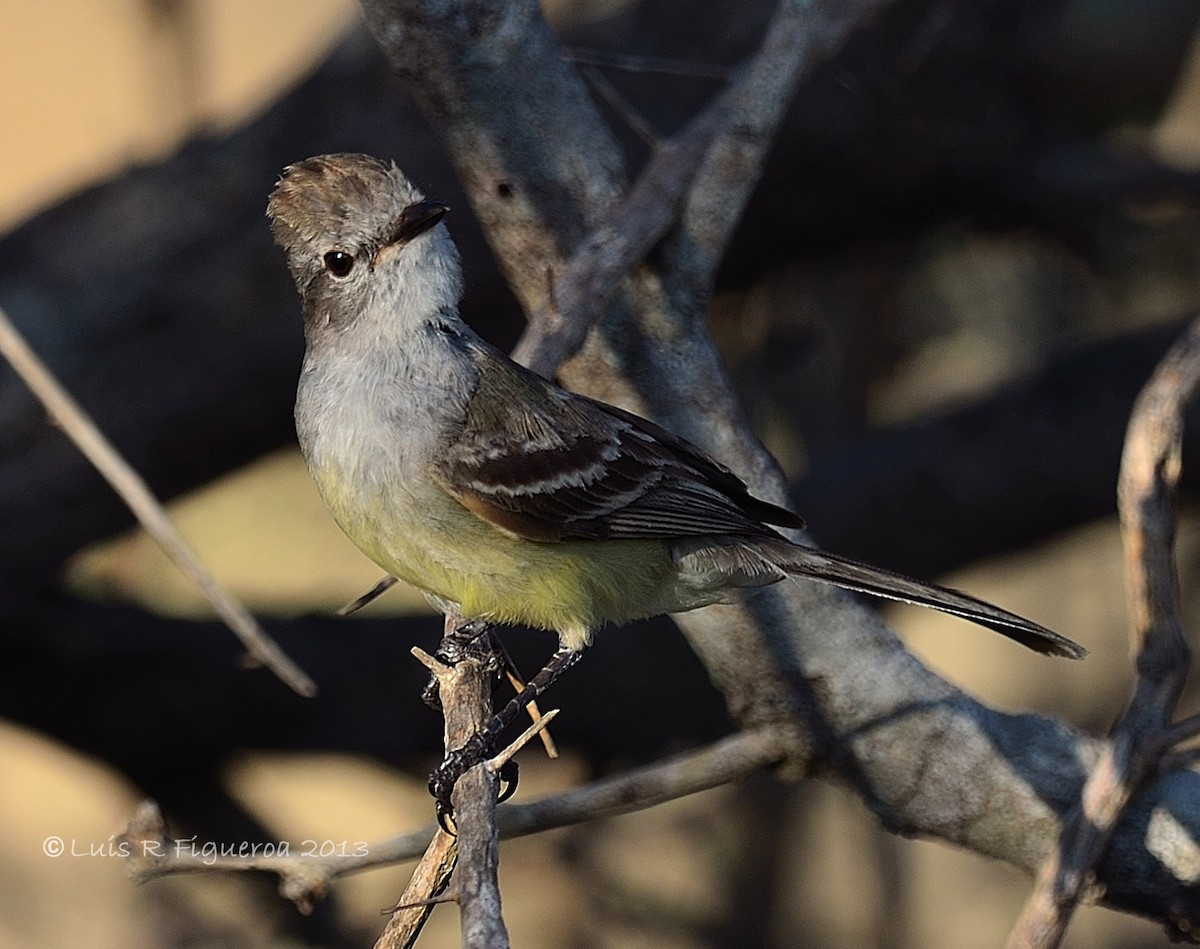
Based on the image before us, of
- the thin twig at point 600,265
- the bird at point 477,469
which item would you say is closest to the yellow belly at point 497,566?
the bird at point 477,469

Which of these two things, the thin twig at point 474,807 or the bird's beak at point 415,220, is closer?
the thin twig at point 474,807

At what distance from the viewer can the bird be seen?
3.64 m

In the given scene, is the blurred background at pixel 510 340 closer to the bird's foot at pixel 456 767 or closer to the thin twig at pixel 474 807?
the thin twig at pixel 474 807

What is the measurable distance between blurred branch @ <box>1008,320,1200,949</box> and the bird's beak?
169 cm

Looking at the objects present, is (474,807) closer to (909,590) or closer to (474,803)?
(474,803)

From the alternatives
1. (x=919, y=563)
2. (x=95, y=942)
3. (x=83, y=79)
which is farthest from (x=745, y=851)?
(x=83, y=79)

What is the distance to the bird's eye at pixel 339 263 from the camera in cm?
377

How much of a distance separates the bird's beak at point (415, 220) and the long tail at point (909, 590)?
1196mm

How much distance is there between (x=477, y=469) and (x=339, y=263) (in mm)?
634

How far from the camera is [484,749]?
3100 millimetres

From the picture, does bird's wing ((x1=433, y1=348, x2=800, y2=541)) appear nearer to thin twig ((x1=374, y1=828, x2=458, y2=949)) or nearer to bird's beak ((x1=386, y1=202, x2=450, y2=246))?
bird's beak ((x1=386, y1=202, x2=450, y2=246))

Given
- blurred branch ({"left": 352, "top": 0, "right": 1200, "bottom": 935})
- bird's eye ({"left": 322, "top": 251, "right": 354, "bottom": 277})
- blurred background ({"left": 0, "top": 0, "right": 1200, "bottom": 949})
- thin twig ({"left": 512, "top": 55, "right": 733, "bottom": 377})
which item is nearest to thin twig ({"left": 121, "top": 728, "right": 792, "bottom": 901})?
blurred branch ({"left": 352, "top": 0, "right": 1200, "bottom": 935})

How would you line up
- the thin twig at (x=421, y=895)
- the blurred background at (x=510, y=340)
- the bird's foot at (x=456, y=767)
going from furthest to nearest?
the blurred background at (x=510, y=340) → the bird's foot at (x=456, y=767) → the thin twig at (x=421, y=895)

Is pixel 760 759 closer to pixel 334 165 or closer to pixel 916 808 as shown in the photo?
pixel 916 808
